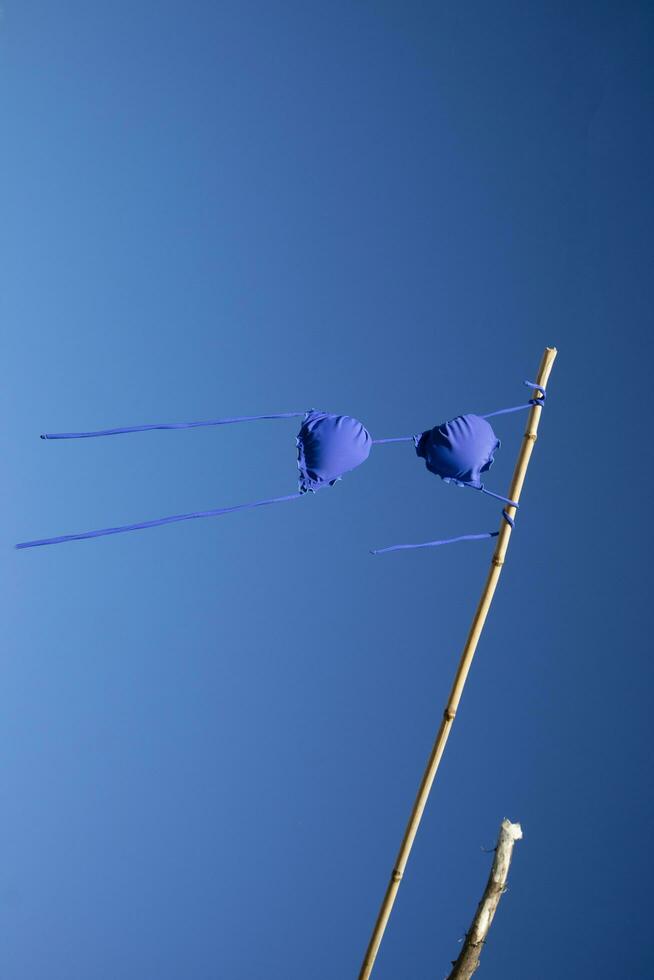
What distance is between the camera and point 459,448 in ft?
5.44

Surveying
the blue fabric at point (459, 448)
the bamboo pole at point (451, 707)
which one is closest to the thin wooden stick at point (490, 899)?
the bamboo pole at point (451, 707)

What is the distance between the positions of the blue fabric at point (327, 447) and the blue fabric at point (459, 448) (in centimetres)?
11

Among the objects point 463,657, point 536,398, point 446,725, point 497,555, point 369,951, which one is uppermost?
point 536,398

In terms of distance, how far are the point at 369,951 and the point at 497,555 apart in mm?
723

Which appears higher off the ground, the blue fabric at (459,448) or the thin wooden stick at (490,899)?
the blue fabric at (459,448)

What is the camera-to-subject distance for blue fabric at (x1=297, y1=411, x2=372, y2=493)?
163 centimetres

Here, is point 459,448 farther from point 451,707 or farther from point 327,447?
point 451,707

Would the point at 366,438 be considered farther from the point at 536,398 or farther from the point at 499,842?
the point at 499,842

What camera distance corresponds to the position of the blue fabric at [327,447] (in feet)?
5.34

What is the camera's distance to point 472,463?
1681mm

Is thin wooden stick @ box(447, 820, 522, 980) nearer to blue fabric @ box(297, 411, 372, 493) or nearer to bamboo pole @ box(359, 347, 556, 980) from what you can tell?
bamboo pole @ box(359, 347, 556, 980)

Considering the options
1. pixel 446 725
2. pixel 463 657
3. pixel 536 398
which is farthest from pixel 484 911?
pixel 536 398

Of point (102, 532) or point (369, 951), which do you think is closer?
point (102, 532)

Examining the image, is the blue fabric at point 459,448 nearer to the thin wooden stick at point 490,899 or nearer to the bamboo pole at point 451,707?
the bamboo pole at point 451,707
